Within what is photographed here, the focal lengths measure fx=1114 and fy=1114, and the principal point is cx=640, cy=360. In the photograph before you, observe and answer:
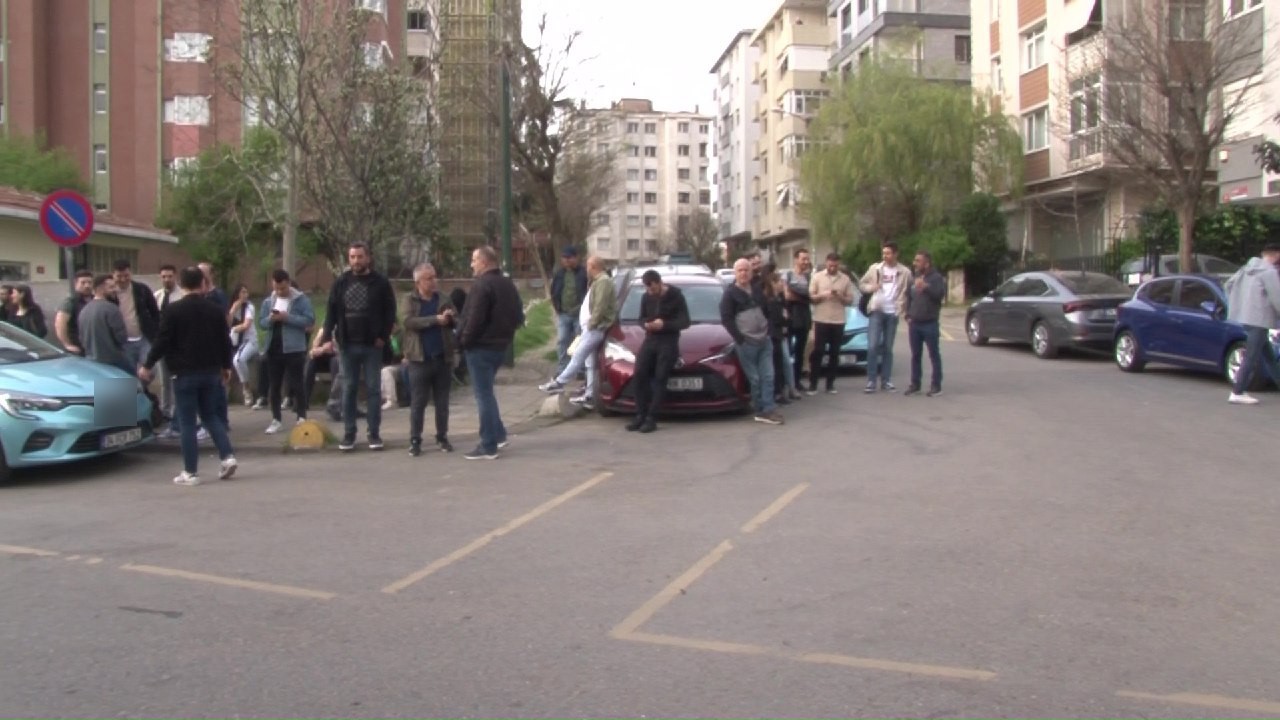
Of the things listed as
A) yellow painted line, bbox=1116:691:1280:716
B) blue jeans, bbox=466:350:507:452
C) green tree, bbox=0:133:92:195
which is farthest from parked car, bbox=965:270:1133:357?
green tree, bbox=0:133:92:195

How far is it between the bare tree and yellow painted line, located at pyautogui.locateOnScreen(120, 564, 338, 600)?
19.8 meters

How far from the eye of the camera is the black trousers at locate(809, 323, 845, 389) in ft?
44.4

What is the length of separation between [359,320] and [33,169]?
107ft

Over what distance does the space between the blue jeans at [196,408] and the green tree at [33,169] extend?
30625mm

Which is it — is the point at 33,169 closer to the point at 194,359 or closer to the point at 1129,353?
the point at 194,359

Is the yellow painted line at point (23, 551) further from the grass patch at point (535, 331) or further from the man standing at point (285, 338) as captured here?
the grass patch at point (535, 331)

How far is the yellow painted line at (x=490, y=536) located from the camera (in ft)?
20.0

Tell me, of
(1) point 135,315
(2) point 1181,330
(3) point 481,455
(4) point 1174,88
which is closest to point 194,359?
(3) point 481,455

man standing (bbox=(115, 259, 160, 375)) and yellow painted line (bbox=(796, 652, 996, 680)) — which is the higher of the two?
man standing (bbox=(115, 259, 160, 375))

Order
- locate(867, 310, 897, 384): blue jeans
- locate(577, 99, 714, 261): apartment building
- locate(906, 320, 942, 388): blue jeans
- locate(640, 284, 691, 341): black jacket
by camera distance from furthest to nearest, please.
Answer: locate(577, 99, 714, 261): apartment building
locate(867, 310, 897, 384): blue jeans
locate(906, 320, 942, 388): blue jeans
locate(640, 284, 691, 341): black jacket

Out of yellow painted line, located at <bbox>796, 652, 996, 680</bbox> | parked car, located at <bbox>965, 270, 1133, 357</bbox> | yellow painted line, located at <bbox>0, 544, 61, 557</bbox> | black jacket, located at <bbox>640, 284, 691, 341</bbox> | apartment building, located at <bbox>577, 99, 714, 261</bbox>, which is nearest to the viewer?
yellow painted line, located at <bbox>796, 652, 996, 680</bbox>

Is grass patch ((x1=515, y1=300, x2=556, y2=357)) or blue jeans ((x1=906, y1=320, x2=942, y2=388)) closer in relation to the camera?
blue jeans ((x1=906, y1=320, x2=942, y2=388))

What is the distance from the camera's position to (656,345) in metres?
11.1

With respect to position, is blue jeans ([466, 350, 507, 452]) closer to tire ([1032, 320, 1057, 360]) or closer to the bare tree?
tire ([1032, 320, 1057, 360])
